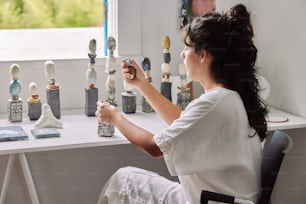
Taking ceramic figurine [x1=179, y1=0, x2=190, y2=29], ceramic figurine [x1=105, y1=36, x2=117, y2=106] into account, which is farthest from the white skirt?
ceramic figurine [x1=179, y1=0, x2=190, y2=29]

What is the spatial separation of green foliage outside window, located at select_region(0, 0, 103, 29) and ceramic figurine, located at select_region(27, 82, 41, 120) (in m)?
0.25

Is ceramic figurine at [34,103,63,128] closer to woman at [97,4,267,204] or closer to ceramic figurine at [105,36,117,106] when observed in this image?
ceramic figurine at [105,36,117,106]

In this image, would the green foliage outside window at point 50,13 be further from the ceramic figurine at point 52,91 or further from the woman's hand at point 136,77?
the woman's hand at point 136,77

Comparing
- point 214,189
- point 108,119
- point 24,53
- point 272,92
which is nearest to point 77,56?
point 24,53

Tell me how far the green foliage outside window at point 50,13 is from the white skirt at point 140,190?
618mm

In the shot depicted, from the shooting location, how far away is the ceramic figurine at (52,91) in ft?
5.74

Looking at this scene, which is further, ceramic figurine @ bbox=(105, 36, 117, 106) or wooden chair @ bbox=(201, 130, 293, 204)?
ceramic figurine @ bbox=(105, 36, 117, 106)

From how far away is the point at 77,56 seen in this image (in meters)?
1.92

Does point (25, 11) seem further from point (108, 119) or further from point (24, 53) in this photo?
point (108, 119)

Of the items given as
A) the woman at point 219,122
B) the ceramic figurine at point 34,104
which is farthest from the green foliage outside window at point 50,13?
the woman at point 219,122

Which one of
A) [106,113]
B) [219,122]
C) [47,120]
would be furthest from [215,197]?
[47,120]

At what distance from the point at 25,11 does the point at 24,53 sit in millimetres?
137

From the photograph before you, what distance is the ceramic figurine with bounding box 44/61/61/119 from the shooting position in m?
1.75

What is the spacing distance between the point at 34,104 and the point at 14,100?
6cm
